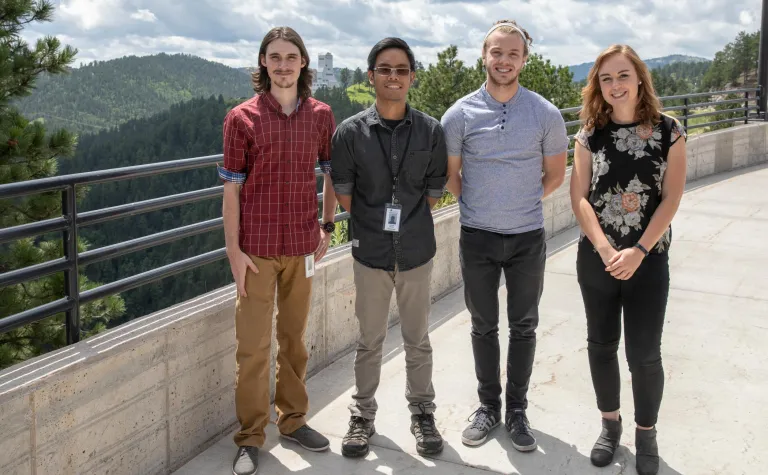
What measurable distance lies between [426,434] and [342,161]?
4.40ft

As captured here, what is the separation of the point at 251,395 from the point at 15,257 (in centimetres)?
1985

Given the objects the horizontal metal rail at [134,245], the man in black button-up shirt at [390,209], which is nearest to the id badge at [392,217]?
the man in black button-up shirt at [390,209]

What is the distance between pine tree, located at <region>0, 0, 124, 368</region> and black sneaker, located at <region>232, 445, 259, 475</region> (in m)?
15.9

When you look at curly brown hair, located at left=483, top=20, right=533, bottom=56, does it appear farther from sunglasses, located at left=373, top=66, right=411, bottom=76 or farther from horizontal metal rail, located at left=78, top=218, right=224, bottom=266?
horizontal metal rail, located at left=78, top=218, right=224, bottom=266

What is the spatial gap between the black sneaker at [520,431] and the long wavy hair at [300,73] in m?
1.82

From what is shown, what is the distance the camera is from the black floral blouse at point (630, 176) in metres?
3.25

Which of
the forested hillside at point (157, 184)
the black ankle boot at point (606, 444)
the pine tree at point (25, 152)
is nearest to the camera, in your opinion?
the black ankle boot at point (606, 444)

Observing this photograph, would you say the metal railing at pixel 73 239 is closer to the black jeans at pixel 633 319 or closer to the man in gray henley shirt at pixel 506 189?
the man in gray henley shirt at pixel 506 189

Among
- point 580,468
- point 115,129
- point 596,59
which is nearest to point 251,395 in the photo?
point 580,468

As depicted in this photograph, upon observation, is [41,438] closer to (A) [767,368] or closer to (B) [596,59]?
(B) [596,59]

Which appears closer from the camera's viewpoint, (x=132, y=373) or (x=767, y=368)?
(x=132, y=373)

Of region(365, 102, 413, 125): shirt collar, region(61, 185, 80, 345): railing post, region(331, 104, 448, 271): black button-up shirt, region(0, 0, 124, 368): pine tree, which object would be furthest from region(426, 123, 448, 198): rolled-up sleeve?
region(0, 0, 124, 368): pine tree

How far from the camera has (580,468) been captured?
3.57 meters

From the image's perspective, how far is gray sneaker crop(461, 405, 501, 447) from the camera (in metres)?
3.78
